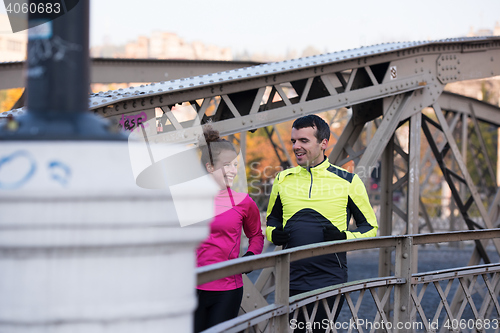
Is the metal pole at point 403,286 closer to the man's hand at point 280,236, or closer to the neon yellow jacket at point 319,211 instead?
the neon yellow jacket at point 319,211

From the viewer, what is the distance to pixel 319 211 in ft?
12.5

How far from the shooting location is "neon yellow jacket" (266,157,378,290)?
3695 mm

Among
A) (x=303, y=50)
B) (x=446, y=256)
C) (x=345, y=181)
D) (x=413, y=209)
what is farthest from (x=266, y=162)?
(x=303, y=50)

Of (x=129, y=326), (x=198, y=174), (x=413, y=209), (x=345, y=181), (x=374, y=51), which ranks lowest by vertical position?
(x=129, y=326)

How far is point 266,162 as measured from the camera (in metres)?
43.1

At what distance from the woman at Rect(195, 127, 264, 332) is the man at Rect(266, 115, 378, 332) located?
13.4 inches

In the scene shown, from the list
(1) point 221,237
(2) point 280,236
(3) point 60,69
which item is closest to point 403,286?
(2) point 280,236

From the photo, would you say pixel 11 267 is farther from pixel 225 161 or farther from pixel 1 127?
pixel 225 161

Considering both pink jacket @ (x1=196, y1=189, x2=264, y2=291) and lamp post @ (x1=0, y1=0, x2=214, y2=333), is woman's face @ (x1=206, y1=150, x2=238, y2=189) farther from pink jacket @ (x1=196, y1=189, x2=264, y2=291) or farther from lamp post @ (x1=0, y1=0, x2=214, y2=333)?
lamp post @ (x1=0, y1=0, x2=214, y2=333)

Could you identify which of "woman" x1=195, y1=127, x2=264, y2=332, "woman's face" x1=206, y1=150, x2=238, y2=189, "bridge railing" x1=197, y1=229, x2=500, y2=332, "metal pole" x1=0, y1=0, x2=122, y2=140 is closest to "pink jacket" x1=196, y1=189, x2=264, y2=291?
"woman" x1=195, y1=127, x2=264, y2=332

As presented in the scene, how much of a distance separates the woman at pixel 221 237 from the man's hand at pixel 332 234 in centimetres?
52

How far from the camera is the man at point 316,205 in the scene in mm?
3713

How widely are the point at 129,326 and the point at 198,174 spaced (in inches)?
13.0

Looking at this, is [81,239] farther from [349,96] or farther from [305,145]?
[349,96]
